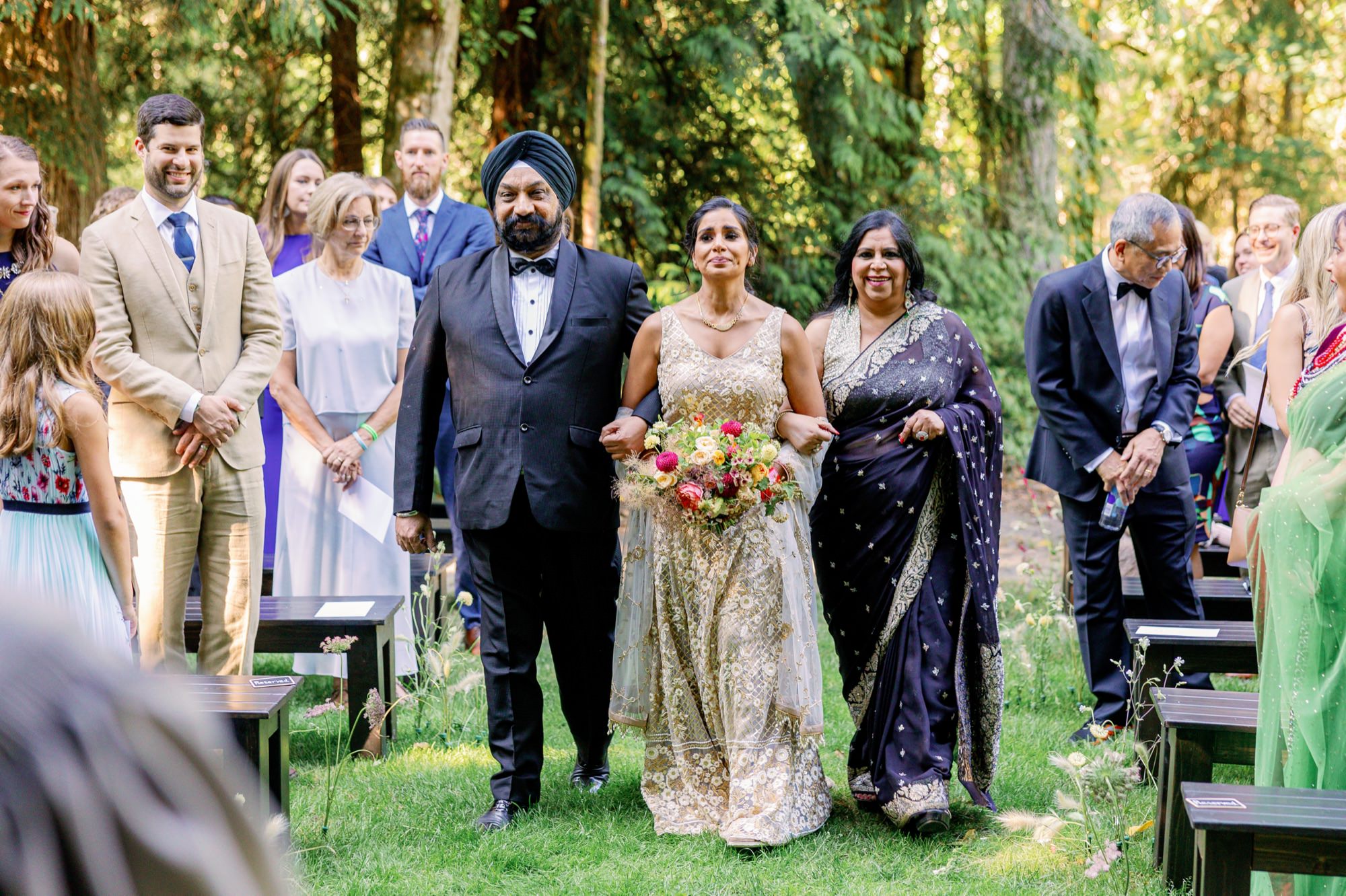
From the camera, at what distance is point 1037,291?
5789mm

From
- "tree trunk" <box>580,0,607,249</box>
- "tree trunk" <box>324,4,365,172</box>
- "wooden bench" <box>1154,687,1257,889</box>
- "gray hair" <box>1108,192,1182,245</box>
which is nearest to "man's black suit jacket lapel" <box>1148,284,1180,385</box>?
"gray hair" <box>1108,192,1182,245</box>

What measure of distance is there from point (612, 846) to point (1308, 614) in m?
2.41

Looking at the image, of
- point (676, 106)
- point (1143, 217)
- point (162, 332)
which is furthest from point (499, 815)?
point (676, 106)

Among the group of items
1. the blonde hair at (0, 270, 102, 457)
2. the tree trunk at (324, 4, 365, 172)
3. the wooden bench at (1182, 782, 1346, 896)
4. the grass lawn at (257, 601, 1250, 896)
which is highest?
the tree trunk at (324, 4, 365, 172)

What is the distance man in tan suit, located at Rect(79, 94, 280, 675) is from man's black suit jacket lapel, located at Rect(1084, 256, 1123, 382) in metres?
3.45

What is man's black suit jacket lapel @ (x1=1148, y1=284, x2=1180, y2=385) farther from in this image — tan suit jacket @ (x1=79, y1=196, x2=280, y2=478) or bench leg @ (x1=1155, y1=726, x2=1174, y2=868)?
tan suit jacket @ (x1=79, y1=196, x2=280, y2=478)

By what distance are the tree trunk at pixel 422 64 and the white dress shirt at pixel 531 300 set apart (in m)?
4.81

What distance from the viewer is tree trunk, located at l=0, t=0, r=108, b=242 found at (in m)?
8.77

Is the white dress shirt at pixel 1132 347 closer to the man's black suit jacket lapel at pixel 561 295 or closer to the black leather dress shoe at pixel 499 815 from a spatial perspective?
the man's black suit jacket lapel at pixel 561 295

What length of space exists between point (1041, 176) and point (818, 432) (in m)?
9.94

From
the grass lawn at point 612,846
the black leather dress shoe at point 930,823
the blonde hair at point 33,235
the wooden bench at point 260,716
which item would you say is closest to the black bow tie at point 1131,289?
the grass lawn at point 612,846

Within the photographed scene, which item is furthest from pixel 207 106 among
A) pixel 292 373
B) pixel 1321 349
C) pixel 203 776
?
pixel 203 776

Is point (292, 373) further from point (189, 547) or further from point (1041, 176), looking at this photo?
point (1041, 176)

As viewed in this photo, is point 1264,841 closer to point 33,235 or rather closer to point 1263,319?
point 33,235
